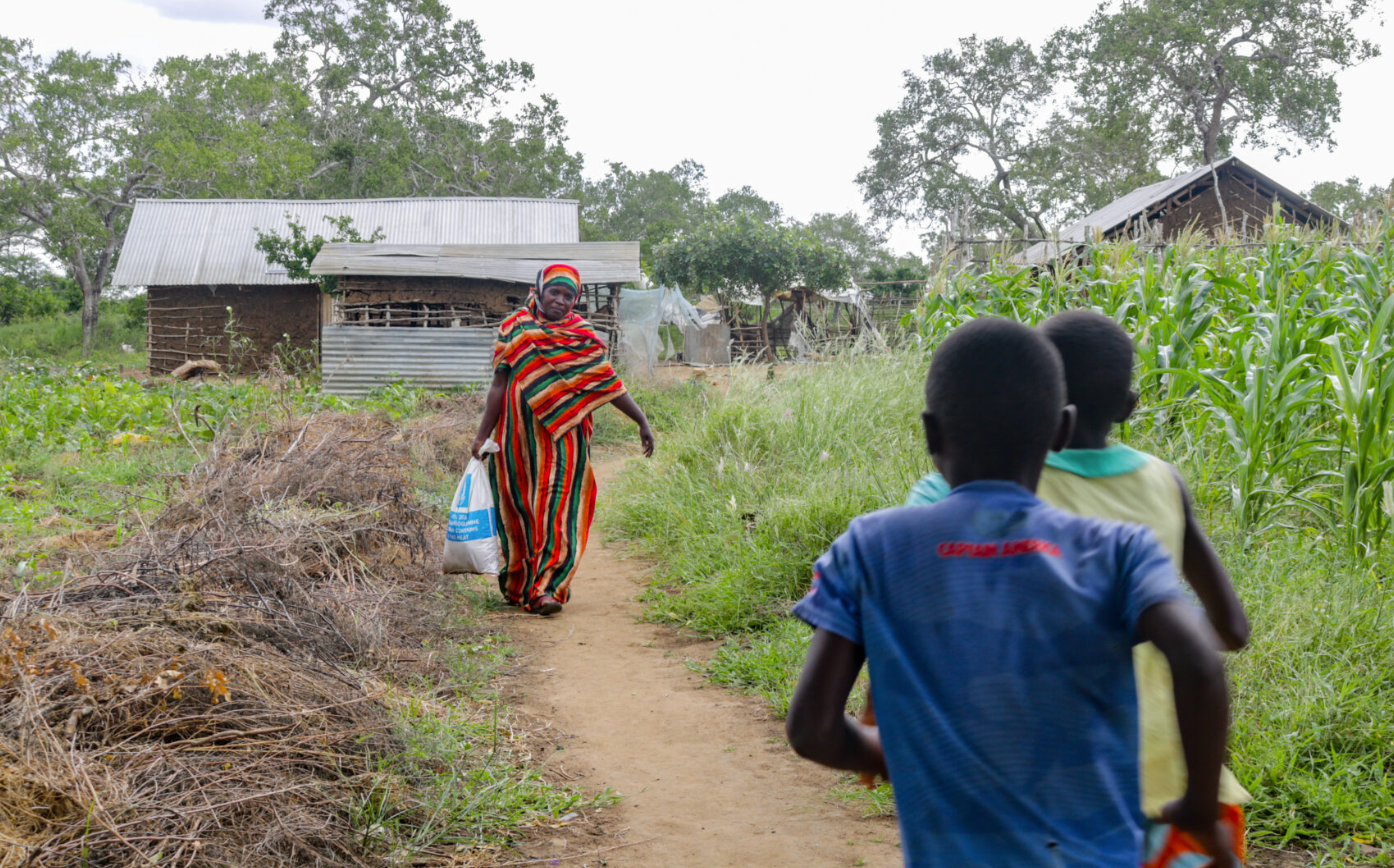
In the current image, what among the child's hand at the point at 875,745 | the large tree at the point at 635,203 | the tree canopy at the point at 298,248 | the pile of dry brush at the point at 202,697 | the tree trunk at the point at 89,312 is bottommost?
the pile of dry brush at the point at 202,697

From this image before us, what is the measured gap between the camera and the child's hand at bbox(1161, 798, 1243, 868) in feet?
4.12

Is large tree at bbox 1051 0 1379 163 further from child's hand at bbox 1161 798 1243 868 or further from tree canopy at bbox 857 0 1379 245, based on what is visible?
child's hand at bbox 1161 798 1243 868

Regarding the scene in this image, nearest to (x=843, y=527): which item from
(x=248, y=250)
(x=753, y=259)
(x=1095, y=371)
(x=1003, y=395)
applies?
(x=1095, y=371)

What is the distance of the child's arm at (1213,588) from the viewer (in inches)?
64.3

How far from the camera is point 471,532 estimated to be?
493cm

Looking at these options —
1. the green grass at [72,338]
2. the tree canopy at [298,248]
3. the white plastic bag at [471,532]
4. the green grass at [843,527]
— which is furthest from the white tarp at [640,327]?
the white plastic bag at [471,532]

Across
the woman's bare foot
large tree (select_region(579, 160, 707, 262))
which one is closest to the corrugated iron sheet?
the woman's bare foot

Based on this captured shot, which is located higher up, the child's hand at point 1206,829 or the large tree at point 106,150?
the large tree at point 106,150

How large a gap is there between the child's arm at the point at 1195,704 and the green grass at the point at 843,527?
1.76 metres

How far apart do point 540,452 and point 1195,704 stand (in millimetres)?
4445

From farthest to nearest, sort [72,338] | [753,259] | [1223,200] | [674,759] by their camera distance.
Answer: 1. [72,338]
2. [753,259]
3. [1223,200]
4. [674,759]

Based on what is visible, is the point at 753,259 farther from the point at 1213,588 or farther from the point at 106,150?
the point at 1213,588

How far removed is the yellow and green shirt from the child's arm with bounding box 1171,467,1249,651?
22mm

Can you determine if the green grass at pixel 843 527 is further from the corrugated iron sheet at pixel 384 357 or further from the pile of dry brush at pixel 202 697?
the corrugated iron sheet at pixel 384 357
